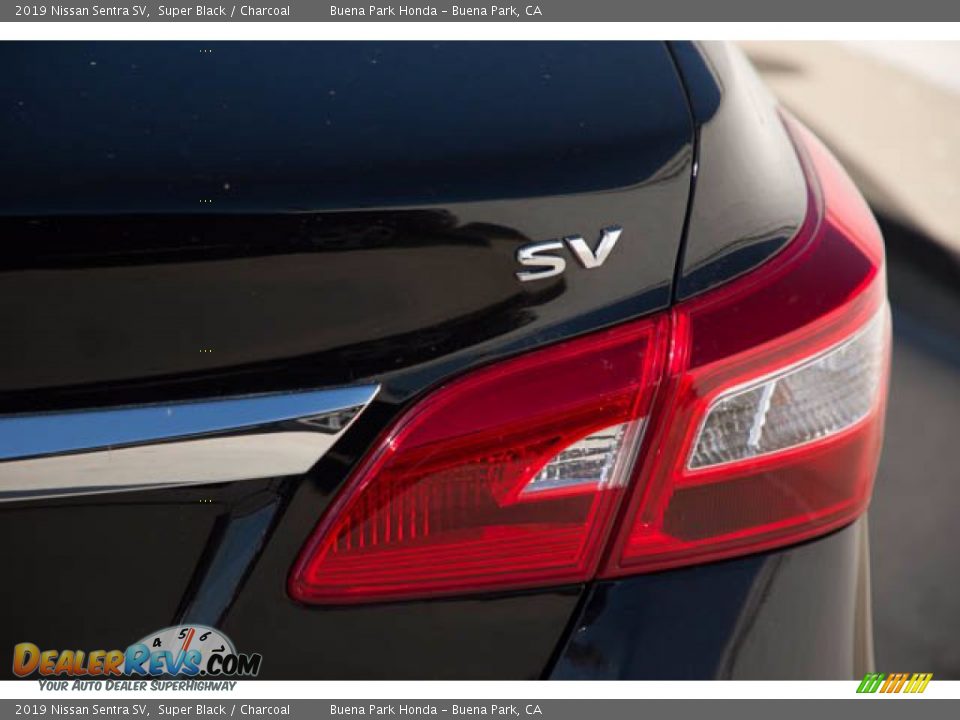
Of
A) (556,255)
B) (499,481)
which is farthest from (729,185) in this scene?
(499,481)

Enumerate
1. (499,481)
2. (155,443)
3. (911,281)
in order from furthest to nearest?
(911,281), (499,481), (155,443)

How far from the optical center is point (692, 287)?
1.15 meters

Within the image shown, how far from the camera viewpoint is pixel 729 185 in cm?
120

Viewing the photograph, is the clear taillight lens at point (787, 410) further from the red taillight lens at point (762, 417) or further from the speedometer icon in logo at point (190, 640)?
the speedometer icon in logo at point (190, 640)

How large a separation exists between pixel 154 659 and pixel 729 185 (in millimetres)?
774

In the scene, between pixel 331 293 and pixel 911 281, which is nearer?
pixel 331 293

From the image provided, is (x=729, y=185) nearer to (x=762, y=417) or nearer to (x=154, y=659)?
(x=762, y=417)

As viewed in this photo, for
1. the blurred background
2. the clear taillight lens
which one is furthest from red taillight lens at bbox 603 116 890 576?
the blurred background

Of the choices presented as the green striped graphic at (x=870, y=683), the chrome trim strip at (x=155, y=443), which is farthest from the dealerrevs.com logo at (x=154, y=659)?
the green striped graphic at (x=870, y=683)
